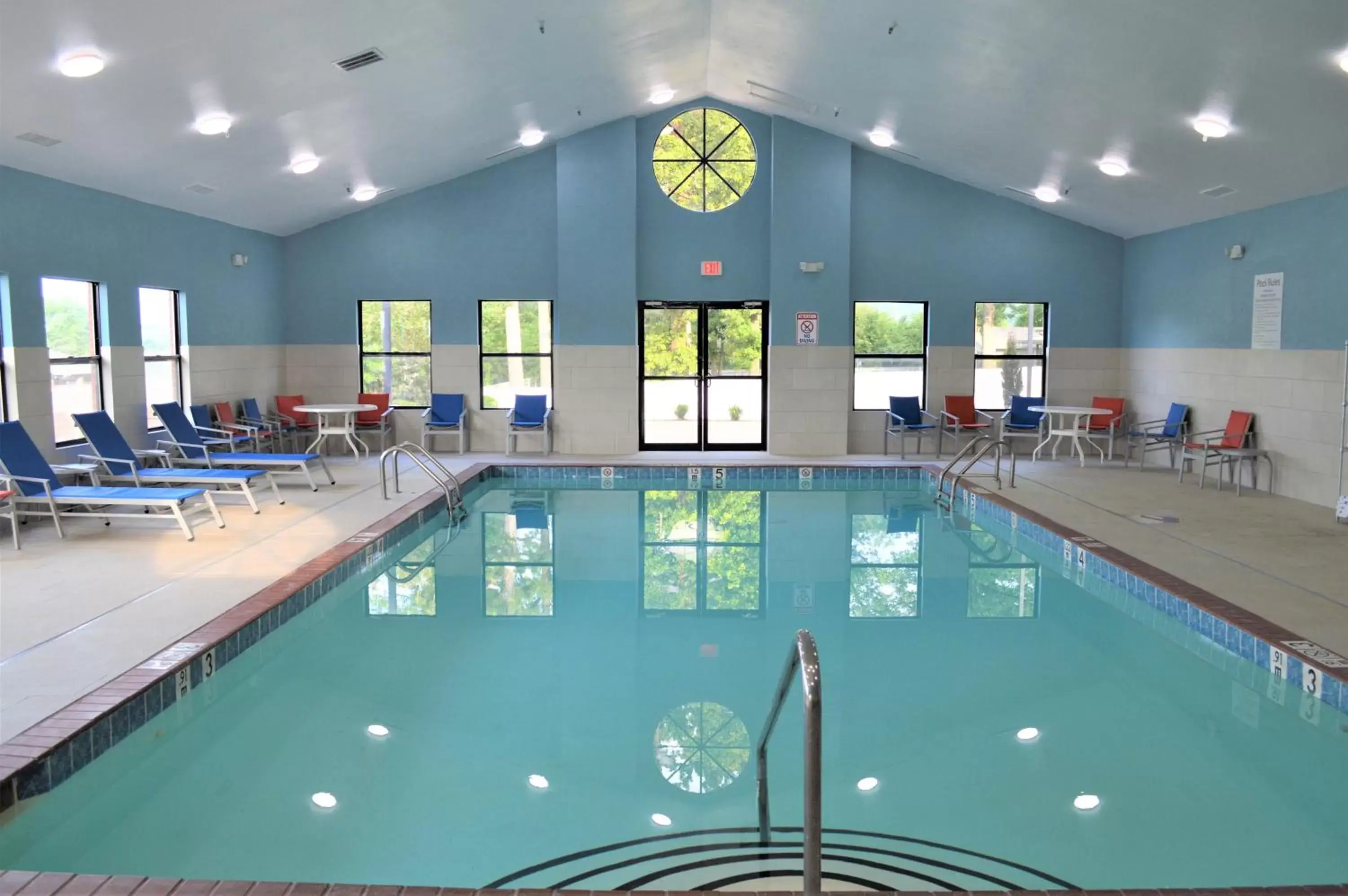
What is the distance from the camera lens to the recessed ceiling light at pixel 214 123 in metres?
7.99

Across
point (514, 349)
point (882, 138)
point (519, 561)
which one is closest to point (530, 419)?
point (514, 349)

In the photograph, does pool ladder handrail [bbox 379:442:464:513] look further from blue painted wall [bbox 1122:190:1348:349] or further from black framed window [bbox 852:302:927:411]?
blue painted wall [bbox 1122:190:1348:349]

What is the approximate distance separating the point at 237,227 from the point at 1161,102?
919cm

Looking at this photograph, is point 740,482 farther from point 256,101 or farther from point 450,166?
point 256,101

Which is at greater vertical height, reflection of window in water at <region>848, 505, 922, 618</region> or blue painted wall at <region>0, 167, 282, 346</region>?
blue painted wall at <region>0, 167, 282, 346</region>

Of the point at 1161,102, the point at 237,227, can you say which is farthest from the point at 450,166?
the point at 1161,102

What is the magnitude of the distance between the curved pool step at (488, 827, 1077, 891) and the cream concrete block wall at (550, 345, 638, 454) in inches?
359

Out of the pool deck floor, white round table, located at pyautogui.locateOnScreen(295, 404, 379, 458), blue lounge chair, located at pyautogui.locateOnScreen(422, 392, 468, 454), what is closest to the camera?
the pool deck floor

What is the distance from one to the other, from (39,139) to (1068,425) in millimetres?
10607

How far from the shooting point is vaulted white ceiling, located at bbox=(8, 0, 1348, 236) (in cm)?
638

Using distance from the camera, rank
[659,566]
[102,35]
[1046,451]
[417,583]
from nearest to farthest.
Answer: [102,35], [417,583], [659,566], [1046,451]

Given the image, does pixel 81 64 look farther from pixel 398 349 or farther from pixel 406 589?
pixel 398 349

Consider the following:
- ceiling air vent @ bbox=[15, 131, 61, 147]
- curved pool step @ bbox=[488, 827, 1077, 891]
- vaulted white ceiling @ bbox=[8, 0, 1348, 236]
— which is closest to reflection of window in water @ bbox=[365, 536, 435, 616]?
curved pool step @ bbox=[488, 827, 1077, 891]

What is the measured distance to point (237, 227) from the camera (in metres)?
11.5
